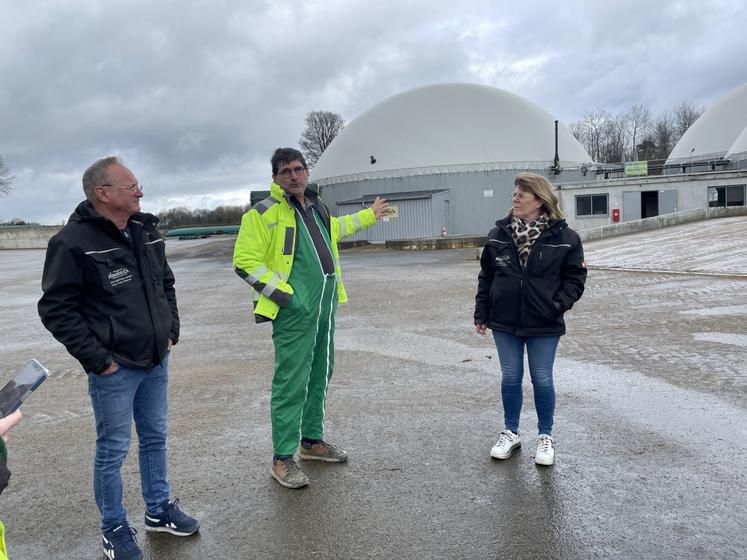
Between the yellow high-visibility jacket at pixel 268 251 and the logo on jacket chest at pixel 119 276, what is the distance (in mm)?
886

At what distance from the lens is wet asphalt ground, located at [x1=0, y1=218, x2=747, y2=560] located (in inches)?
124

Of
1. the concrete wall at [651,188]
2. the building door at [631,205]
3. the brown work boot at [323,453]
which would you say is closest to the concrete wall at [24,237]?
the concrete wall at [651,188]

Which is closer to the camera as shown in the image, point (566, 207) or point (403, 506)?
point (403, 506)

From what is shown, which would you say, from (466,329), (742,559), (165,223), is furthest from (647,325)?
(165,223)

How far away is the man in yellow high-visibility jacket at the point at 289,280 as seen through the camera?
3838 millimetres

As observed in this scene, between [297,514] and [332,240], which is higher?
[332,240]

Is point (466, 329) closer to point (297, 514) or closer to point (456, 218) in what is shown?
point (297, 514)

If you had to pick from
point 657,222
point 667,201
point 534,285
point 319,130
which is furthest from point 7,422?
point 319,130

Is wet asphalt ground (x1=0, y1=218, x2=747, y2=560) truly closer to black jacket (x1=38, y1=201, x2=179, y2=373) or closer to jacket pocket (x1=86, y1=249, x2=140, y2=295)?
black jacket (x1=38, y1=201, x2=179, y2=373)

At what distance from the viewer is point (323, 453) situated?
13.8 feet

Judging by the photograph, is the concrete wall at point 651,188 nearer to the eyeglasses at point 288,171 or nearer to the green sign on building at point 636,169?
the green sign on building at point 636,169

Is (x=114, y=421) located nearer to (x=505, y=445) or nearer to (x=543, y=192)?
(x=505, y=445)

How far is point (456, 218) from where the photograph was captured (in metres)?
39.0

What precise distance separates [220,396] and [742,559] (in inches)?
178
